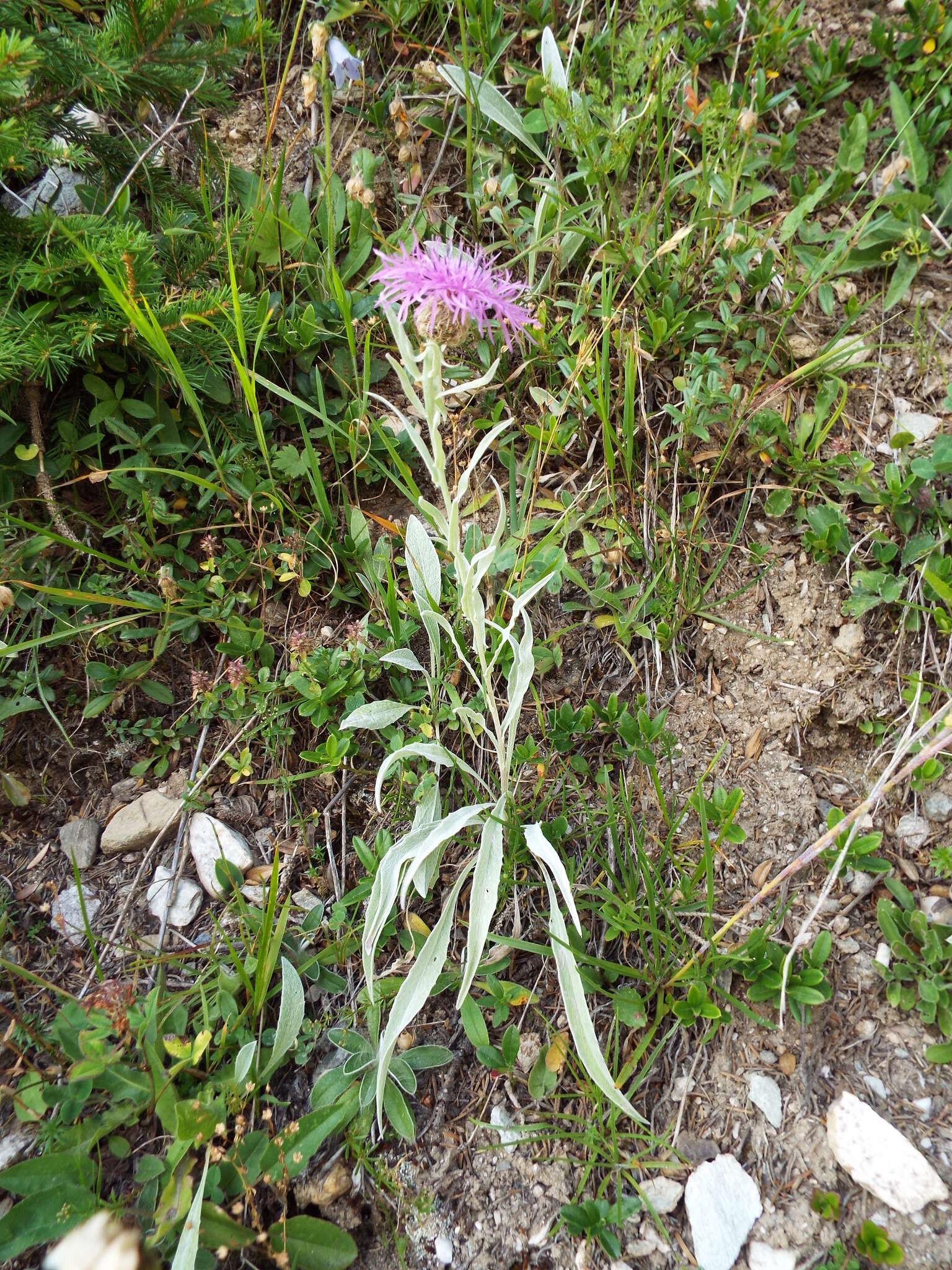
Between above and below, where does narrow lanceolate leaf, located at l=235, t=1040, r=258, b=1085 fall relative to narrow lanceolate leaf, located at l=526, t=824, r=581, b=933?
below

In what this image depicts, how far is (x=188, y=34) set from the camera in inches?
74.3

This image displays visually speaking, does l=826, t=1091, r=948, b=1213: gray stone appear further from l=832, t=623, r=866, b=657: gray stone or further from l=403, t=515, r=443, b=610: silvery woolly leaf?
l=403, t=515, r=443, b=610: silvery woolly leaf

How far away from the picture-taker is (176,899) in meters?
1.65

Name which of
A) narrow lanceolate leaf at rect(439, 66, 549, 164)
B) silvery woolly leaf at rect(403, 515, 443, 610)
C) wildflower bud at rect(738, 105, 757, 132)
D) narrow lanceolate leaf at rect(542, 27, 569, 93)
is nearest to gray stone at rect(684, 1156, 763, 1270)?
silvery woolly leaf at rect(403, 515, 443, 610)

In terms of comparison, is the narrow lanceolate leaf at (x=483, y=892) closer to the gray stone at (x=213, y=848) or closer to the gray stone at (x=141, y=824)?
the gray stone at (x=213, y=848)

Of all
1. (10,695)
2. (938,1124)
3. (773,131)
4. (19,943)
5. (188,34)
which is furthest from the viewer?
(773,131)

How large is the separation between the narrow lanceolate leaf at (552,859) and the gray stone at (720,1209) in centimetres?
46

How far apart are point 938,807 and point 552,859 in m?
0.83

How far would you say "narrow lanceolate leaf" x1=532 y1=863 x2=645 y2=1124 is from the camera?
4.12 feet

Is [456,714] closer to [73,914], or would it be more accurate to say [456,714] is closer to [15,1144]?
[73,914]

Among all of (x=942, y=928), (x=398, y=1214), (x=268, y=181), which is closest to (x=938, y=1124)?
(x=942, y=928)

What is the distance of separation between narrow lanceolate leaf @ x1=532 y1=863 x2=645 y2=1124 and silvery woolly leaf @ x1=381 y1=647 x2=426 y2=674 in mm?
557

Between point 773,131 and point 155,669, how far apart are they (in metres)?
2.07

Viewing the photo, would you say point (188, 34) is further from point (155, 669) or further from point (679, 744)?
point (679, 744)
